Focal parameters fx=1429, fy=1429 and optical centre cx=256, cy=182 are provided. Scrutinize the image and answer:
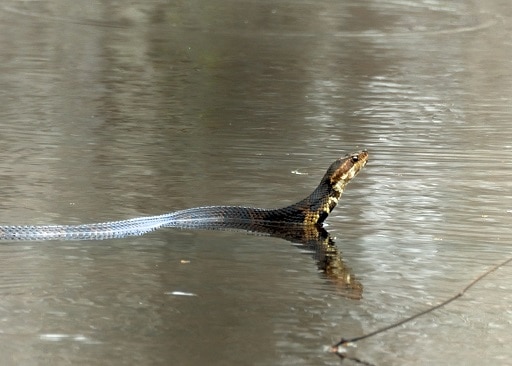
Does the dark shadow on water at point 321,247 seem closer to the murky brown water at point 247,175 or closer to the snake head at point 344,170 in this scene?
the murky brown water at point 247,175

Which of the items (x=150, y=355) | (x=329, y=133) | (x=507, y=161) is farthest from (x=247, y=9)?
(x=150, y=355)

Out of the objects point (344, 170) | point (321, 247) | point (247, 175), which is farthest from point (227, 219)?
point (247, 175)

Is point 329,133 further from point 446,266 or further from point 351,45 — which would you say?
point 351,45

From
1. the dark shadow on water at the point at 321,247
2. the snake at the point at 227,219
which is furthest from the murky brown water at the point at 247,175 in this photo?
the snake at the point at 227,219

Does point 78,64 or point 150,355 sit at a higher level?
point 150,355

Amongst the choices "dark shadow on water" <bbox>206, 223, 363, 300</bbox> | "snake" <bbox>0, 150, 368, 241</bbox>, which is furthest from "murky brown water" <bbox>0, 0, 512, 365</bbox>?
"snake" <bbox>0, 150, 368, 241</bbox>

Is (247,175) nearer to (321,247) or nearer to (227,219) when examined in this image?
(227,219)

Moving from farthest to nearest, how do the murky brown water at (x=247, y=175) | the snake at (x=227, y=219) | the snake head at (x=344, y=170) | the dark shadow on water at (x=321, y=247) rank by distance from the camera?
the snake head at (x=344, y=170), the snake at (x=227, y=219), the dark shadow on water at (x=321, y=247), the murky brown water at (x=247, y=175)
